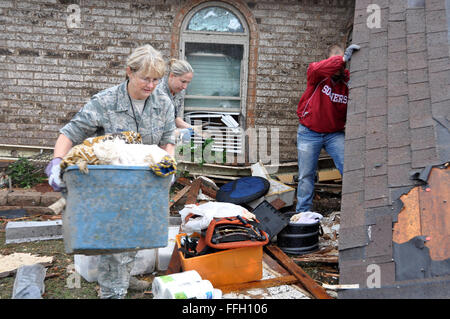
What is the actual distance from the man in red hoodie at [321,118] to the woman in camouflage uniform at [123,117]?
2.64 m

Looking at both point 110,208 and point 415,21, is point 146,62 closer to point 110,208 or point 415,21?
point 110,208

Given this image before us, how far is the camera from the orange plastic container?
359cm

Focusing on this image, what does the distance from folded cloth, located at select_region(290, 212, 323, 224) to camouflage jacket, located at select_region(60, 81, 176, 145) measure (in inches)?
88.6

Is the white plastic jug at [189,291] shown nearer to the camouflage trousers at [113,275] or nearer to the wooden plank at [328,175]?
the camouflage trousers at [113,275]

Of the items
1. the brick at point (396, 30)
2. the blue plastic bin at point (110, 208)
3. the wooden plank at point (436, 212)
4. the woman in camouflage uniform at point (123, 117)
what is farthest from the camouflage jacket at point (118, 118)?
the brick at point (396, 30)

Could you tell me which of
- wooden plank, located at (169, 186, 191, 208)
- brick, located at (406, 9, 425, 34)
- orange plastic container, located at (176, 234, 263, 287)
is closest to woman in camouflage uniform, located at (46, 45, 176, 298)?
orange plastic container, located at (176, 234, 263, 287)

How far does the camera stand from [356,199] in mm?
3035

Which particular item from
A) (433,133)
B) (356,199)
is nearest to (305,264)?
(356,199)

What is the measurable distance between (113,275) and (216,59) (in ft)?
18.6

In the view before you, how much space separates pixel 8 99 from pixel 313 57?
570cm

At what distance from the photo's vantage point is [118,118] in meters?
3.05

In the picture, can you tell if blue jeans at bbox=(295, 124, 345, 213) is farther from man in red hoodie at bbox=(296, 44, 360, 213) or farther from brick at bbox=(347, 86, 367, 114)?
brick at bbox=(347, 86, 367, 114)
